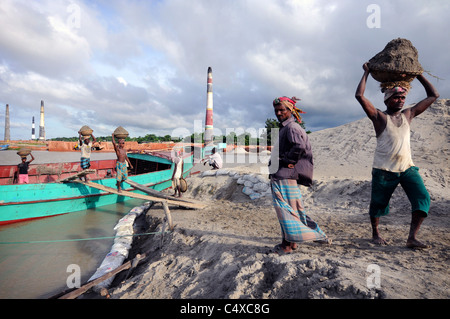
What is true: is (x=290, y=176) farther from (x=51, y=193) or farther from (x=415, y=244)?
(x=51, y=193)

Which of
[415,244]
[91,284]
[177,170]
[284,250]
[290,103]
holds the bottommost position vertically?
[91,284]

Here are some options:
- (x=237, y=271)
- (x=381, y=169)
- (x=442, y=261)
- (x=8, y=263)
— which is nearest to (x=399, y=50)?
(x=381, y=169)

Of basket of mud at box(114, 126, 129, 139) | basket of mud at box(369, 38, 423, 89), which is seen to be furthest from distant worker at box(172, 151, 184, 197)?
basket of mud at box(369, 38, 423, 89)

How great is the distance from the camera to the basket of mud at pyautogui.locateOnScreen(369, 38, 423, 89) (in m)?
2.57

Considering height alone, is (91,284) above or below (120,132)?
below

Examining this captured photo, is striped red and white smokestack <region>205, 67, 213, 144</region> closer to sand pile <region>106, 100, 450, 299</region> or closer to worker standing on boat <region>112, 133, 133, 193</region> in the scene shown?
worker standing on boat <region>112, 133, 133, 193</region>

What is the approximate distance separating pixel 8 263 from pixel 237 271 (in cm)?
482

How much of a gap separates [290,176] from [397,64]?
5.88 ft

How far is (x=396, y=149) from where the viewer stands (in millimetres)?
2633

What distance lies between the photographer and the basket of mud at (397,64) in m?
2.57

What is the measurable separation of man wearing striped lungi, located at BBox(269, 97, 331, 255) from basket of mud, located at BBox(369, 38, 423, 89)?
1086 mm

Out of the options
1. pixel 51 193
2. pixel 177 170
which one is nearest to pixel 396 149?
pixel 177 170

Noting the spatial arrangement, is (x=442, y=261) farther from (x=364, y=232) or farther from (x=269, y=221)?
(x=269, y=221)

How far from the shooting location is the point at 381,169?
273cm
